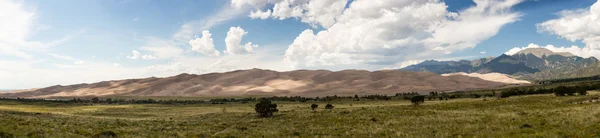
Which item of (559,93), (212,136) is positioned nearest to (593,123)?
(212,136)

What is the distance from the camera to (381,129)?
3034cm

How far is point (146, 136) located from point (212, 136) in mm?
4968

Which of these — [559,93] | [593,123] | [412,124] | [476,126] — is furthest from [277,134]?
[559,93]

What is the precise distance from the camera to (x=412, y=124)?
33.3m

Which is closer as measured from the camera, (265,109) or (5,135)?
(5,135)

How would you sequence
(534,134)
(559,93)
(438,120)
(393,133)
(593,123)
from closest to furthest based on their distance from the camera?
(534,134), (593,123), (393,133), (438,120), (559,93)

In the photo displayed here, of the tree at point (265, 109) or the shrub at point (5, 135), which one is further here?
the tree at point (265, 109)

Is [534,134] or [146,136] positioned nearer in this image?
[534,134]

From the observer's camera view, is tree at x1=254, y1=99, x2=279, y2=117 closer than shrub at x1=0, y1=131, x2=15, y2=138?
No

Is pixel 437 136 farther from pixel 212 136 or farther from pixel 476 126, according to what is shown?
pixel 212 136

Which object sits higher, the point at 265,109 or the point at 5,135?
the point at 265,109

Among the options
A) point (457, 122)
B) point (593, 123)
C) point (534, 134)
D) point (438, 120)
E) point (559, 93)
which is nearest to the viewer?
point (534, 134)

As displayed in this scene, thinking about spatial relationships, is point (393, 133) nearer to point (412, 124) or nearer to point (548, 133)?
point (412, 124)

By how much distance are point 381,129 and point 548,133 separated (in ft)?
37.6
